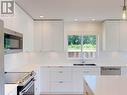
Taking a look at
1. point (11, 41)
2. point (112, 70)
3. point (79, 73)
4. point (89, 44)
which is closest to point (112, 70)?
point (112, 70)

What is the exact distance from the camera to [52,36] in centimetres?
714

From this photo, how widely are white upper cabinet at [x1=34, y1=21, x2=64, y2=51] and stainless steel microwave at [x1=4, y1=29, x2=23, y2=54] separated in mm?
2678

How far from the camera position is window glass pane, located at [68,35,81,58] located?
771 cm

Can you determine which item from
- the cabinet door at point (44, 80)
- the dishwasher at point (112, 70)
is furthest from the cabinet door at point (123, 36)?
the cabinet door at point (44, 80)

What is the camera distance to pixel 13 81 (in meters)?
3.85

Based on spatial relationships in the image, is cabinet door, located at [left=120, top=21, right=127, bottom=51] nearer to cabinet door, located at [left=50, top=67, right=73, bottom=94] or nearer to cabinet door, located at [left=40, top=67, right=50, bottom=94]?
cabinet door, located at [left=50, top=67, right=73, bottom=94]

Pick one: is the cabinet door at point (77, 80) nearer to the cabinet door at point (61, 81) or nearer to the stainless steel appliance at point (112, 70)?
the cabinet door at point (61, 81)

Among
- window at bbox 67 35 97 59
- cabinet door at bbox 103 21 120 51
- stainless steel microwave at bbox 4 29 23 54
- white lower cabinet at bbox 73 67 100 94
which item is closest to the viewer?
stainless steel microwave at bbox 4 29 23 54

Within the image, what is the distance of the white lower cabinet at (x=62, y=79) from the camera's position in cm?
693

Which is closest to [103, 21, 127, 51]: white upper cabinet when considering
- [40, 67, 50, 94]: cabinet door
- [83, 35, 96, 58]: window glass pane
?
[83, 35, 96, 58]: window glass pane

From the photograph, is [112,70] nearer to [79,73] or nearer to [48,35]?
[79,73]

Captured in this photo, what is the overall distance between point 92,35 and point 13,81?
14.7ft

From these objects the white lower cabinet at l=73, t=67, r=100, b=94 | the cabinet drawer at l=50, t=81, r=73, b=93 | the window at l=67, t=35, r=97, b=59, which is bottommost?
the cabinet drawer at l=50, t=81, r=73, b=93

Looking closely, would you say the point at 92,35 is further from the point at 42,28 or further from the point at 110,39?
the point at 42,28
